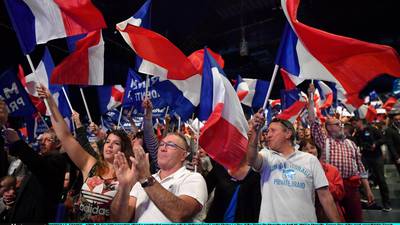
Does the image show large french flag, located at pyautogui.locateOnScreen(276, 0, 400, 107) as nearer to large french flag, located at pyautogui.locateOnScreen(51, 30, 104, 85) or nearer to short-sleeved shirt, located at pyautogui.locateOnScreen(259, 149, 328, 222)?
short-sleeved shirt, located at pyautogui.locateOnScreen(259, 149, 328, 222)

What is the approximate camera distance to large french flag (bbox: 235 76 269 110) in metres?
6.18

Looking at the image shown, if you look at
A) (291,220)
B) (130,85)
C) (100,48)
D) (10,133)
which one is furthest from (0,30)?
(291,220)

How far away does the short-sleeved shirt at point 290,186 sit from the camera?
275cm

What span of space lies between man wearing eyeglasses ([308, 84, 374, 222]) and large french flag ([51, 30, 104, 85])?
2.61m

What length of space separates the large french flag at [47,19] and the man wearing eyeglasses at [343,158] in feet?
9.28

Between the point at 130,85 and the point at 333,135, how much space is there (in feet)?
10.2

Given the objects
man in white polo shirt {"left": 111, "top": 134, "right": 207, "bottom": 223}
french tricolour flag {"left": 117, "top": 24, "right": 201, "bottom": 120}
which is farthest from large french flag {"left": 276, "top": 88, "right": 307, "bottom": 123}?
man in white polo shirt {"left": 111, "top": 134, "right": 207, "bottom": 223}

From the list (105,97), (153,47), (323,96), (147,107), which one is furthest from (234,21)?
(147,107)

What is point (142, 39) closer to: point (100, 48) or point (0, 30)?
point (100, 48)

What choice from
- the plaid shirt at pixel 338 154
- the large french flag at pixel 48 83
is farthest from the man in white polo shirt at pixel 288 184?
the large french flag at pixel 48 83

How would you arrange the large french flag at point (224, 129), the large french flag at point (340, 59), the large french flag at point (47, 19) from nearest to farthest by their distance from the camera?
the large french flag at point (340, 59) < the large french flag at point (224, 129) < the large french flag at point (47, 19)

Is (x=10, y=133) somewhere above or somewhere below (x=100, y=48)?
below

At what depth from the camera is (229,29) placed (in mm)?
12414

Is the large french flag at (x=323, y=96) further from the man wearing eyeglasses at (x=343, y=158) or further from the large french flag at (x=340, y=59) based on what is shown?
the large french flag at (x=340, y=59)
